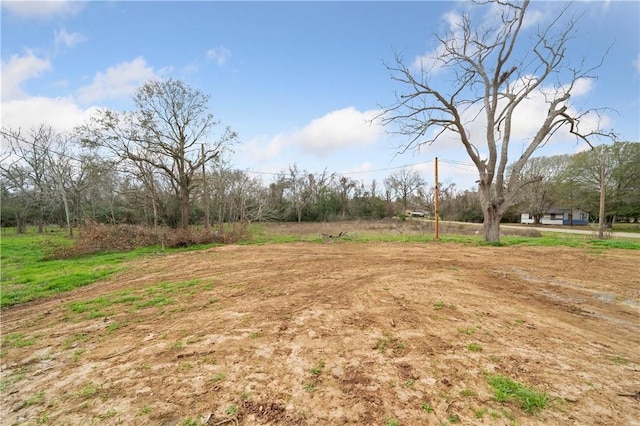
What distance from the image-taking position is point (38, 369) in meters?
3.05

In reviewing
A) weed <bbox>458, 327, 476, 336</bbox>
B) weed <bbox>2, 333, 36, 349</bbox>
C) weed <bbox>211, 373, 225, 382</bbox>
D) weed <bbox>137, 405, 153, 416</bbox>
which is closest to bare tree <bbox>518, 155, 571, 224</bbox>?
weed <bbox>458, 327, 476, 336</bbox>

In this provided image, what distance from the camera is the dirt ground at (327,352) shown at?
7.34 feet

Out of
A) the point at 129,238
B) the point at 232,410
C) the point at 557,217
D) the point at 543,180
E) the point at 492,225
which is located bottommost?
the point at 232,410

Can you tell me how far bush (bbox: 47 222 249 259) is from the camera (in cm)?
1281

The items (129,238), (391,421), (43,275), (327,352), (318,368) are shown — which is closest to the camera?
(391,421)

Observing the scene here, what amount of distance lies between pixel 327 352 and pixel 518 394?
174 centimetres

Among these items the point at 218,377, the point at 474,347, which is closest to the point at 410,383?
the point at 474,347

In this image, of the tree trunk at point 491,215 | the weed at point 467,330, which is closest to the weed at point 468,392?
the weed at point 467,330

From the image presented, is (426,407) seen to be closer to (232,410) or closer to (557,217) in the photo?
(232,410)

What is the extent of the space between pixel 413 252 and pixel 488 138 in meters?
6.94

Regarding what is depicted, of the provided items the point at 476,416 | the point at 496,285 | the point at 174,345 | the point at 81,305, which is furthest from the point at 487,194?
the point at 81,305

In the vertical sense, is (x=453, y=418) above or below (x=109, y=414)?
above

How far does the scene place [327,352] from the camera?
3086 millimetres

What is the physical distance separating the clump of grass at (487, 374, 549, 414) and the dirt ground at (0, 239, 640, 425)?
59 mm
